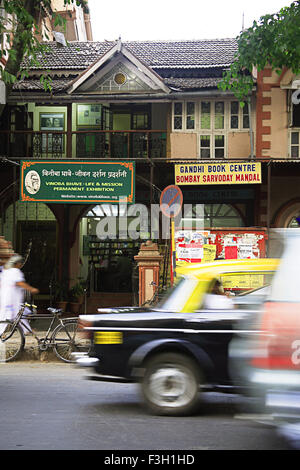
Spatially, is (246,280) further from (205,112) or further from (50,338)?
(205,112)

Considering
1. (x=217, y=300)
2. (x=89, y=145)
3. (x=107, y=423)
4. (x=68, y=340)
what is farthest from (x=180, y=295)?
(x=89, y=145)

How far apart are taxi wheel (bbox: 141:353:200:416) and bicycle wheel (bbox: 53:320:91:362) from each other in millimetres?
4172

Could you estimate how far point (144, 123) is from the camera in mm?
20438

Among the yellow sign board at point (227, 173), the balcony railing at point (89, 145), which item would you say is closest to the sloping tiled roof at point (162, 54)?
the balcony railing at point (89, 145)

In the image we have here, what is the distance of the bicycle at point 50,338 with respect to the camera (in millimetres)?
10531

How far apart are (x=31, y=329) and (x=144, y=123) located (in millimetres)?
11402

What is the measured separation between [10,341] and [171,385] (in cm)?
500

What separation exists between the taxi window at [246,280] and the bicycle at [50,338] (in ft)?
13.1

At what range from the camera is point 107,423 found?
6199 mm

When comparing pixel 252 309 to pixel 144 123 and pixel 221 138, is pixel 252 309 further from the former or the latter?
pixel 144 123

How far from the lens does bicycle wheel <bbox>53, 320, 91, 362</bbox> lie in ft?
34.7

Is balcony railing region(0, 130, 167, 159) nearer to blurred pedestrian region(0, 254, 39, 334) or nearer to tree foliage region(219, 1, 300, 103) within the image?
tree foliage region(219, 1, 300, 103)

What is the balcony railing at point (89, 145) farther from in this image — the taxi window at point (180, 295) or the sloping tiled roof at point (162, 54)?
the taxi window at point (180, 295)
